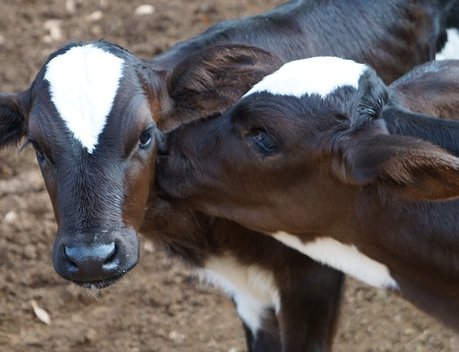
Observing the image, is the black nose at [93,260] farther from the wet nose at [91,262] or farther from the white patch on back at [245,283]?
the white patch on back at [245,283]

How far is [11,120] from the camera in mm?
5176

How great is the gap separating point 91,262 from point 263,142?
2.61ft

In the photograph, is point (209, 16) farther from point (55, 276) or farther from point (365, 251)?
point (365, 251)

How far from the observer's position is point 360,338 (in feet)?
21.0

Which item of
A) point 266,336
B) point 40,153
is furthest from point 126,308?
point 40,153

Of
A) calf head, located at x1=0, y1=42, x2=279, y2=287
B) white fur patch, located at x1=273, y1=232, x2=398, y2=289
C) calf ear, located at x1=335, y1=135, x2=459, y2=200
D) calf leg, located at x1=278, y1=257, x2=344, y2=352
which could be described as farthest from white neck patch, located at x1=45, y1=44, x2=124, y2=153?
calf leg, located at x1=278, y1=257, x2=344, y2=352

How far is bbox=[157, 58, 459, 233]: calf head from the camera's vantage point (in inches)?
179

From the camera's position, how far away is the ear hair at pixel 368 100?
15.1ft

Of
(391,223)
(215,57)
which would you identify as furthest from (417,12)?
(391,223)

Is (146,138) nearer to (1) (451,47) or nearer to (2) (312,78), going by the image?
(2) (312,78)

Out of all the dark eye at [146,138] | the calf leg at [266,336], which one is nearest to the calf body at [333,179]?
the dark eye at [146,138]

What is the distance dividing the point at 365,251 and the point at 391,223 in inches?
8.1

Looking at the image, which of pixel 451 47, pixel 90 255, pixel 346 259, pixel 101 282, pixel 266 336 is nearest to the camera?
pixel 90 255

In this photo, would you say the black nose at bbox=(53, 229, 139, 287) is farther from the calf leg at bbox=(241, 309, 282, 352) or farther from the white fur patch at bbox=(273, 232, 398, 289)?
the calf leg at bbox=(241, 309, 282, 352)
